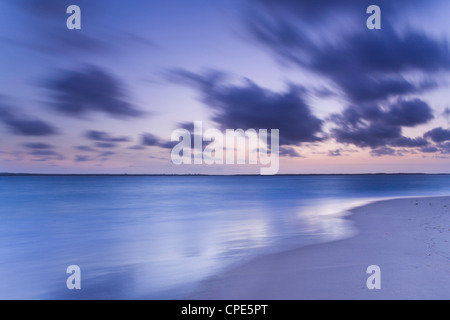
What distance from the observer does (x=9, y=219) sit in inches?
659

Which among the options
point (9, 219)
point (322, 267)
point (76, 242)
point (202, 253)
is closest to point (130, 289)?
point (202, 253)

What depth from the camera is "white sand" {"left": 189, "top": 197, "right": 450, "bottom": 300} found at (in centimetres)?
456

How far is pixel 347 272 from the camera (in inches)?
213

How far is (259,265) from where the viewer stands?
20.9 feet

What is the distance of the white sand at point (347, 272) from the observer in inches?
180
